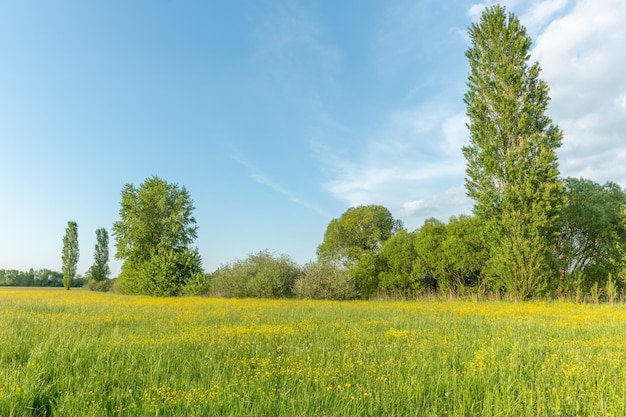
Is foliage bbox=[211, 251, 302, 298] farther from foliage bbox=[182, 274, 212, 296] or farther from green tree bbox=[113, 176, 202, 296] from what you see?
green tree bbox=[113, 176, 202, 296]

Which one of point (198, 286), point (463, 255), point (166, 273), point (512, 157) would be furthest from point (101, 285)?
point (512, 157)

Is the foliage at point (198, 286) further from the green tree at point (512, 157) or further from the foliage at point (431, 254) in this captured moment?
the green tree at point (512, 157)

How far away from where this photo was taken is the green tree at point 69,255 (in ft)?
210

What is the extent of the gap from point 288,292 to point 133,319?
1582cm

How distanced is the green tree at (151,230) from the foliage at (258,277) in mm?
7591

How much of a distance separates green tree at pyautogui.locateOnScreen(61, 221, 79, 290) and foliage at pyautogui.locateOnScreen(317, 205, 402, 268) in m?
52.9

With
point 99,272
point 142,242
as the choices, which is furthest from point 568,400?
point 99,272

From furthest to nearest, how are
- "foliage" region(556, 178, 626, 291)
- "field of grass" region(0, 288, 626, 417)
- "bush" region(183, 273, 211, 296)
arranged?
"bush" region(183, 273, 211, 296), "foliage" region(556, 178, 626, 291), "field of grass" region(0, 288, 626, 417)

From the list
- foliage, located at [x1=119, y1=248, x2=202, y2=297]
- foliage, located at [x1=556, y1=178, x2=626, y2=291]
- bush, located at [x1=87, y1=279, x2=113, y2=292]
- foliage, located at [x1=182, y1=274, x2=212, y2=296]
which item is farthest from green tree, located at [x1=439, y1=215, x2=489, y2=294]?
bush, located at [x1=87, y1=279, x2=113, y2=292]

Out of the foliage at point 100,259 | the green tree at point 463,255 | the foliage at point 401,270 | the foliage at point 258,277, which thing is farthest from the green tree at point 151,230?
the foliage at point 100,259

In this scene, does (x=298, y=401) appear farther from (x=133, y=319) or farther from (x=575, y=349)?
(x=133, y=319)

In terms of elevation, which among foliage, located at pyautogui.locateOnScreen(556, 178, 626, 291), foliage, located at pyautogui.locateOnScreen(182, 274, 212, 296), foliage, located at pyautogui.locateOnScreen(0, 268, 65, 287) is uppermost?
foliage, located at pyautogui.locateOnScreen(556, 178, 626, 291)

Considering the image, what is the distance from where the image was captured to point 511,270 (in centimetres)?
2039

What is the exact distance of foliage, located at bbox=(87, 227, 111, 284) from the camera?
62.7 m
